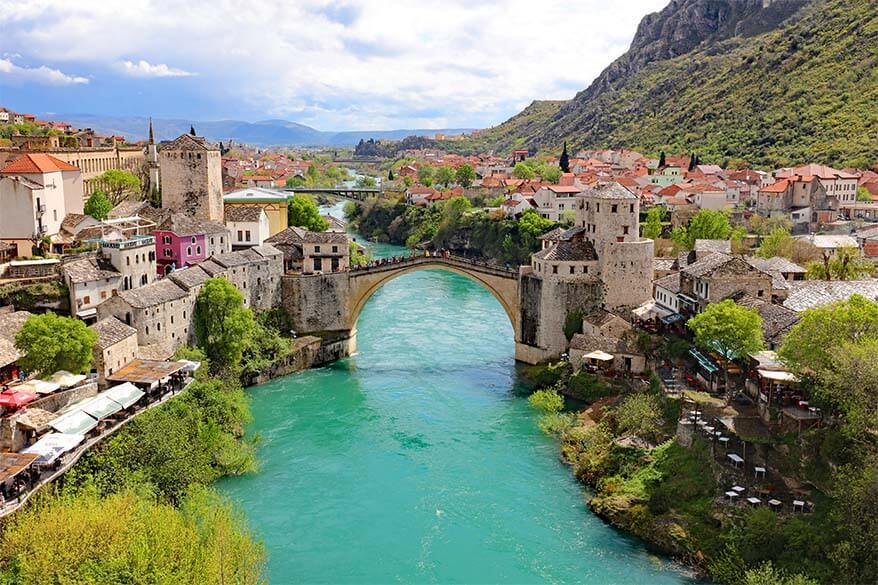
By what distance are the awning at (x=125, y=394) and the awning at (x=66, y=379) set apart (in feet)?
3.57

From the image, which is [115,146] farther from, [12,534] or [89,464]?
[12,534]

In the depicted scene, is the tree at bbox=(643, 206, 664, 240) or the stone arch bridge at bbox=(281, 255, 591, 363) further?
the tree at bbox=(643, 206, 664, 240)

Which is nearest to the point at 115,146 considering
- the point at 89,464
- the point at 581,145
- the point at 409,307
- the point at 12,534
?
the point at 409,307

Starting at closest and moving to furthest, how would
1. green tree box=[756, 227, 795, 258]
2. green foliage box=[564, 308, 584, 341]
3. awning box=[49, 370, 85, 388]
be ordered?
awning box=[49, 370, 85, 388]
green foliage box=[564, 308, 584, 341]
green tree box=[756, 227, 795, 258]

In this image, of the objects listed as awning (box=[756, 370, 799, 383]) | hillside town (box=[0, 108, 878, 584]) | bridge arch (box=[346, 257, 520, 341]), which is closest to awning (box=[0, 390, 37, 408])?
hillside town (box=[0, 108, 878, 584])

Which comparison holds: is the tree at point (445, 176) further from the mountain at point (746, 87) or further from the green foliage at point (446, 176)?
the mountain at point (746, 87)

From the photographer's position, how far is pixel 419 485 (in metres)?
26.4

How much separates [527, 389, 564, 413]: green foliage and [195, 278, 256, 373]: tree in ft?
43.1

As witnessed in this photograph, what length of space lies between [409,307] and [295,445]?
24.1 metres

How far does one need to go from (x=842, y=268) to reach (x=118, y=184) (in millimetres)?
41596

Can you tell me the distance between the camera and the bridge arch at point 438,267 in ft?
134

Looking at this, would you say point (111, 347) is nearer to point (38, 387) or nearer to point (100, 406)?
point (100, 406)

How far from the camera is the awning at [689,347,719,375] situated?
28859mm

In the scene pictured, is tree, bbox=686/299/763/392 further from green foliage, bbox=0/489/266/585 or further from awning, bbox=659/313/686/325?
green foliage, bbox=0/489/266/585
